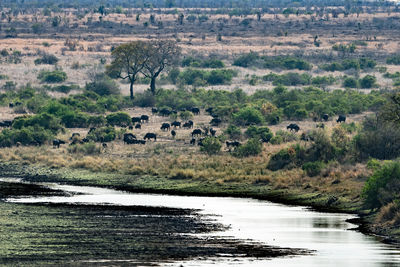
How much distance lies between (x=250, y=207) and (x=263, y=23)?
110 meters

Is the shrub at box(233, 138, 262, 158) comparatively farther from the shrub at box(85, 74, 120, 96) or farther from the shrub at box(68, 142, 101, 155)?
the shrub at box(85, 74, 120, 96)

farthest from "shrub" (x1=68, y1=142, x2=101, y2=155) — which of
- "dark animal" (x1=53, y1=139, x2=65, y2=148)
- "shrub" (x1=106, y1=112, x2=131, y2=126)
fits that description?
"shrub" (x1=106, y1=112, x2=131, y2=126)

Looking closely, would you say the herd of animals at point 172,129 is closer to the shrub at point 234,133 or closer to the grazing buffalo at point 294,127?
the grazing buffalo at point 294,127

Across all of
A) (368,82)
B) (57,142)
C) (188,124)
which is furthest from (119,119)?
(368,82)

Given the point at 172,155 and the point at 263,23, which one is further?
the point at 263,23

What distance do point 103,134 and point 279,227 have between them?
99.6ft

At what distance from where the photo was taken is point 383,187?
33438mm

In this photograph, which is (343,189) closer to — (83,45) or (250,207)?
(250,207)

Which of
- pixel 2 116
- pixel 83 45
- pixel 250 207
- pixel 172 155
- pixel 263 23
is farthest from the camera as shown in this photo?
pixel 263 23

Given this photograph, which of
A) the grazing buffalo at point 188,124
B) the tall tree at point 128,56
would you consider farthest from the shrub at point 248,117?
the tall tree at point 128,56

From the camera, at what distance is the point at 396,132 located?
42.2 metres

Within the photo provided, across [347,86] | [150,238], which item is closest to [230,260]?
[150,238]

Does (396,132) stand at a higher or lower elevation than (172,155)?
higher

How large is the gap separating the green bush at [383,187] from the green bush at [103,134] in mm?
27407
